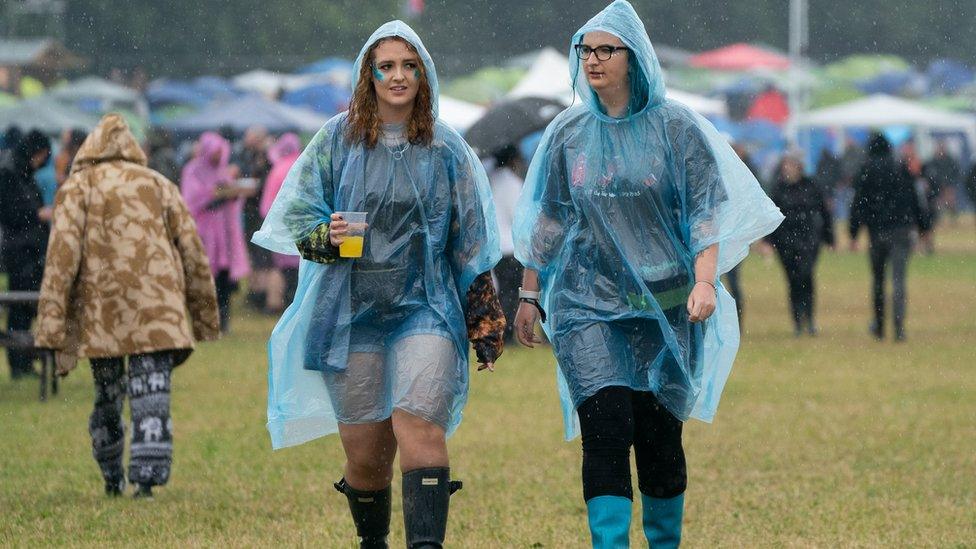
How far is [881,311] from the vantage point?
16.4 metres

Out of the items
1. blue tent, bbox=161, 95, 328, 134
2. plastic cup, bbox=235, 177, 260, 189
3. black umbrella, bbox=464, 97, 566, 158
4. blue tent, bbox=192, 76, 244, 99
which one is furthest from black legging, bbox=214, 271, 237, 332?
blue tent, bbox=192, 76, 244, 99

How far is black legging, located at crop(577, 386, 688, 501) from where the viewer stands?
5.32 m

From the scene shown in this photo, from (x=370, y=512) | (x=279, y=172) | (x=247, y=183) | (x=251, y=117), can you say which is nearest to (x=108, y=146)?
(x=370, y=512)

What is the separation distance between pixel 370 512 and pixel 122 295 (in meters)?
2.40

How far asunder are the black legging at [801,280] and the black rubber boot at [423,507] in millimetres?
12014

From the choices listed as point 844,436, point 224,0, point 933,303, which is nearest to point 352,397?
point 844,436

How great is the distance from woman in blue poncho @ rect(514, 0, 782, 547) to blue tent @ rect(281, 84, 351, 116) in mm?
30163

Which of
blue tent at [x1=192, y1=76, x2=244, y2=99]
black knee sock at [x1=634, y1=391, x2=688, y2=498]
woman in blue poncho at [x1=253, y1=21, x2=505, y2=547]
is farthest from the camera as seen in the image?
blue tent at [x1=192, y1=76, x2=244, y2=99]

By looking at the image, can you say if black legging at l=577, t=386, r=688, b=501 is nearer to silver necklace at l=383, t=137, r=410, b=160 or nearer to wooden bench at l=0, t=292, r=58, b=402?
silver necklace at l=383, t=137, r=410, b=160

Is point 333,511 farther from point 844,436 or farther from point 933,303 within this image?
point 933,303

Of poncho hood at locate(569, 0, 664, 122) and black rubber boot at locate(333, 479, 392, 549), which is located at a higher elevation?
poncho hood at locate(569, 0, 664, 122)

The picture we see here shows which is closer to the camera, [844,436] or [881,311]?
[844,436]

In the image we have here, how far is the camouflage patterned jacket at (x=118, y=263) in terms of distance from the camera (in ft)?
25.1

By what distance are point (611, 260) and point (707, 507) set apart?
2.41m
